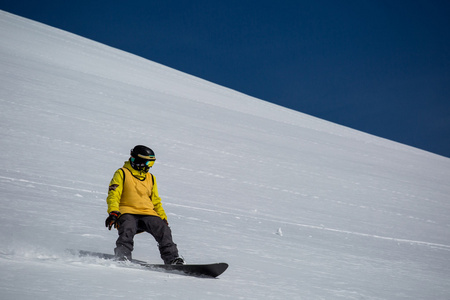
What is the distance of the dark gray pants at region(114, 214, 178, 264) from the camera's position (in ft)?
12.6

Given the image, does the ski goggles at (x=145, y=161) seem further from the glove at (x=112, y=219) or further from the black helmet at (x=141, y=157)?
the glove at (x=112, y=219)

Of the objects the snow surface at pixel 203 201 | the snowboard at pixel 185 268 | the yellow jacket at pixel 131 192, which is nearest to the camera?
the snow surface at pixel 203 201

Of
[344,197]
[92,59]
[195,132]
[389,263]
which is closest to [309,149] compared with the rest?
[195,132]

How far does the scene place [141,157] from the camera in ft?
13.5

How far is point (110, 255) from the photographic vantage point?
3.99 metres

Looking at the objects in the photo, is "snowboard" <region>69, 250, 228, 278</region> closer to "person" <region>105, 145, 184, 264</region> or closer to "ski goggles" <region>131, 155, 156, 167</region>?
"person" <region>105, 145, 184, 264</region>

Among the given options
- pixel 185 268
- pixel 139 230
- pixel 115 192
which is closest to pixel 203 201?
pixel 139 230

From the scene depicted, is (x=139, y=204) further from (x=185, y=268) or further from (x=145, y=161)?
(x=185, y=268)

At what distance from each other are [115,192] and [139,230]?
36cm

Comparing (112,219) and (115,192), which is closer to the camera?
(112,219)

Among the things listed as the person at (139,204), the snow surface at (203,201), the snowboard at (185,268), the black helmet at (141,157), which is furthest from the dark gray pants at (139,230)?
the black helmet at (141,157)

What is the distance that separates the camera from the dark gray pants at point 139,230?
12.6ft

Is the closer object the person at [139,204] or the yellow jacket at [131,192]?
the person at [139,204]

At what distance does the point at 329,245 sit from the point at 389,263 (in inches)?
28.6
